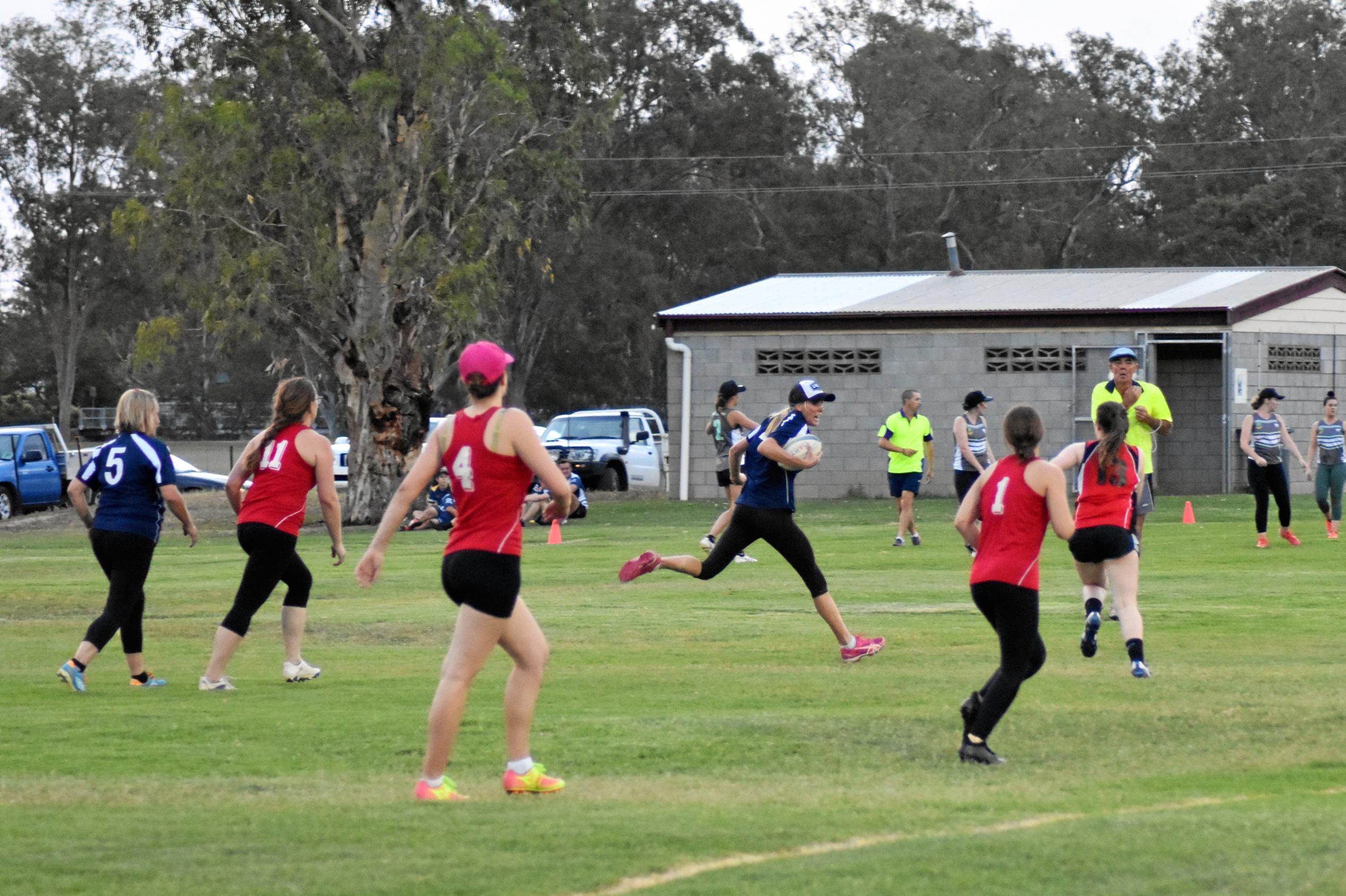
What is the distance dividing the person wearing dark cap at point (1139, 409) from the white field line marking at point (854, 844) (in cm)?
637

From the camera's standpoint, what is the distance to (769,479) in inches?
460

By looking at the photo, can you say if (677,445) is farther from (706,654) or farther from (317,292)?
(706,654)

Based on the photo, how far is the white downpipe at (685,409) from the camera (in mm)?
35594

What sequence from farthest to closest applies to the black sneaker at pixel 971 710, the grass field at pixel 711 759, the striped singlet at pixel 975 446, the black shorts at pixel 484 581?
the striped singlet at pixel 975 446 < the black sneaker at pixel 971 710 < the black shorts at pixel 484 581 < the grass field at pixel 711 759

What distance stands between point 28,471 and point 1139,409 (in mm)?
30588

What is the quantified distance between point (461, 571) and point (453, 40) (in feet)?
85.0

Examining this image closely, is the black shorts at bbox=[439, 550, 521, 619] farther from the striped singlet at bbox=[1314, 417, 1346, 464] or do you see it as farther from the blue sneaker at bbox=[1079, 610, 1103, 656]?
the striped singlet at bbox=[1314, 417, 1346, 464]

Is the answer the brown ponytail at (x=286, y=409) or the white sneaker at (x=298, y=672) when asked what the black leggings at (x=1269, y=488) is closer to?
the white sneaker at (x=298, y=672)

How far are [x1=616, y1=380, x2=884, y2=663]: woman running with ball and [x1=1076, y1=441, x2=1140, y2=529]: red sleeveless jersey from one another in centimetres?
160

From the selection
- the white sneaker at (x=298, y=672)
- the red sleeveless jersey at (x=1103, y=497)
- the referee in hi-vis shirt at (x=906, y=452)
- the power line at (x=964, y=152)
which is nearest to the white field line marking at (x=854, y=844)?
the red sleeveless jersey at (x=1103, y=497)

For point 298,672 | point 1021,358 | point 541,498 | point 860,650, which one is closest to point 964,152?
point 1021,358

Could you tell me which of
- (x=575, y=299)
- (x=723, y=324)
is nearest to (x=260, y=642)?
(x=723, y=324)

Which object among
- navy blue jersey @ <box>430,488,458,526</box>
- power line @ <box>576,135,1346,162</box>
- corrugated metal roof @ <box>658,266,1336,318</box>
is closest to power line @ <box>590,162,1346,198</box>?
power line @ <box>576,135,1346,162</box>

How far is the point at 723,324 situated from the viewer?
35.6m
